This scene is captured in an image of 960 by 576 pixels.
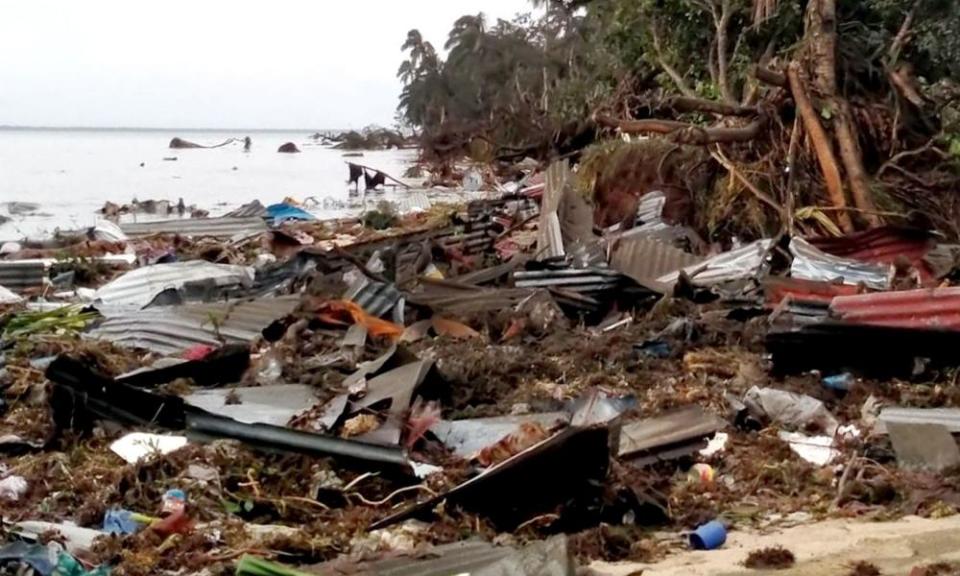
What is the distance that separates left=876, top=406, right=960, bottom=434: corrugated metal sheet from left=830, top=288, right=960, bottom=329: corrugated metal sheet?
1.09m

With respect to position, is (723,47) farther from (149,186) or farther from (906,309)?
(149,186)

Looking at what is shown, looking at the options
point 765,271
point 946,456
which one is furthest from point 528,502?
point 765,271

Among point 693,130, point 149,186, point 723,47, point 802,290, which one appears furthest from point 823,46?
point 149,186

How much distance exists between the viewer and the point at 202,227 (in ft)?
56.1

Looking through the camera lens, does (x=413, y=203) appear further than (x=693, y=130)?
Yes

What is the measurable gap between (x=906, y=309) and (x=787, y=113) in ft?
14.6

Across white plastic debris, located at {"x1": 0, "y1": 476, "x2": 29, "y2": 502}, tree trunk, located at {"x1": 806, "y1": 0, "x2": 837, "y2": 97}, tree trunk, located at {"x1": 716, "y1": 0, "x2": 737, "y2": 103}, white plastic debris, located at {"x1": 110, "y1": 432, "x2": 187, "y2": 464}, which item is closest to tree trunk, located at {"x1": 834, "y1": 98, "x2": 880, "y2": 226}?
tree trunk, located at {"x1": 806, "y1": 0, "x2": 837, "y2": 97}

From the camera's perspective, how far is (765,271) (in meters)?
9.48

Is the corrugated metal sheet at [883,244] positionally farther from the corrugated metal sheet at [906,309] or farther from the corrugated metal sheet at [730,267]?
the corrugated metal sheet at [906,309]

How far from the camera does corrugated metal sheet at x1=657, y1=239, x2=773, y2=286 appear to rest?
30.9ft

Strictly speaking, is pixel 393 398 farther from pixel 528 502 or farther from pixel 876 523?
pixel 876 523

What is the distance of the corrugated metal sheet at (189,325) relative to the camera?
26.6ft

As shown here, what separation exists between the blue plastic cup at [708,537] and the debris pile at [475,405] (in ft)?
0.04

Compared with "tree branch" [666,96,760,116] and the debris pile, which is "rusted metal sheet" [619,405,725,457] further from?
"tree branch" [666,96,760,116]
